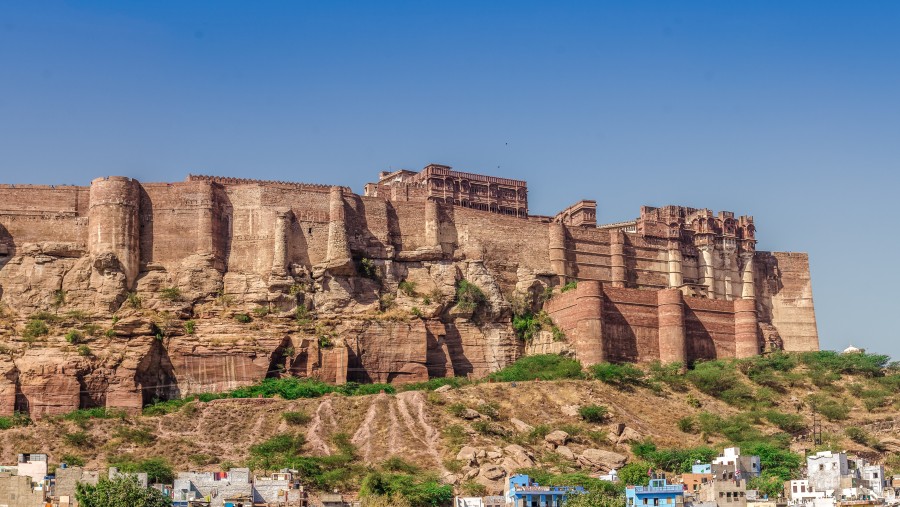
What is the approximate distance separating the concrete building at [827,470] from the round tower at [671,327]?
17.1 meters

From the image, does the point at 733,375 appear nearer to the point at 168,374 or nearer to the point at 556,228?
the point at 556,228

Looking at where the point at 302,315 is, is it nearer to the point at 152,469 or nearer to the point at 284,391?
the point at 284,391

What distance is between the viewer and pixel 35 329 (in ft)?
208

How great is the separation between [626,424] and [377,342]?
10.9 metres

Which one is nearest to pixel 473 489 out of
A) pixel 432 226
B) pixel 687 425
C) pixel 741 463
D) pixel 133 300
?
pixel 741 463

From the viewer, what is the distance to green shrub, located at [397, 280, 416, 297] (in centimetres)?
7012

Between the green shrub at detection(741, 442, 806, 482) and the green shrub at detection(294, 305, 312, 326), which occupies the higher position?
the green shrub at detection(294, 305, 312, 326)

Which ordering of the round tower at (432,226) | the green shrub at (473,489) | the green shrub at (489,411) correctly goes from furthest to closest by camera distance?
the round tower at (432,226) < the green shrub at (489,411) < the green shrub at (473,489)

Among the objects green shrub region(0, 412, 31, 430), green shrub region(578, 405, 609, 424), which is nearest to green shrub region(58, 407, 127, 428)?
green shrub region(0, 412, 31, 430)

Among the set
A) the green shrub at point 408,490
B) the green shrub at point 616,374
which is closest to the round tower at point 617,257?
the green shrub at point 616,374

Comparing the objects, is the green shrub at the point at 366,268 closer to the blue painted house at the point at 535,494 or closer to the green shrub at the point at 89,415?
the green shrub at the point at 89,415

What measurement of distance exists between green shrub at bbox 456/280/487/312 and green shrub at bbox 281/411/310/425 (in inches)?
465

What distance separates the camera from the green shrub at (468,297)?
231 feet

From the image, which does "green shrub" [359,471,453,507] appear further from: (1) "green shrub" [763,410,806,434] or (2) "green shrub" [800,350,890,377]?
(2) "green shrub" [800,350,890,377]
